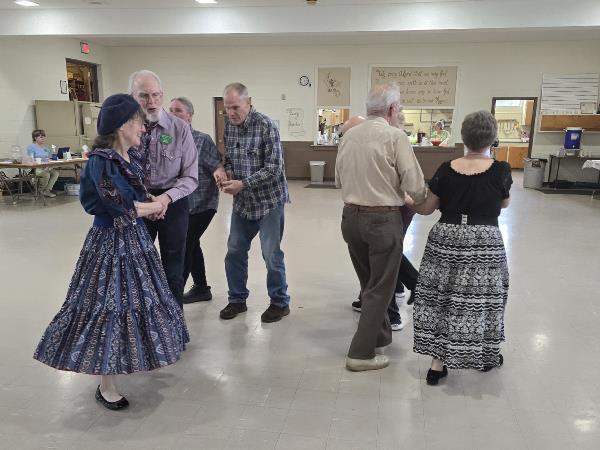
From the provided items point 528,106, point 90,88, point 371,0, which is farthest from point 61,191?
point 528,106

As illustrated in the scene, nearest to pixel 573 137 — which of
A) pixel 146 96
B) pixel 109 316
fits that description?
pixel 146 96

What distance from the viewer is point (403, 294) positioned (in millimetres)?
3566

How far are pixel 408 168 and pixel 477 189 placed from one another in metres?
0.33

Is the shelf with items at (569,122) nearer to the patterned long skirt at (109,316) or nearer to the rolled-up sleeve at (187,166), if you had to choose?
the rolled-up sleeve at (187,166)

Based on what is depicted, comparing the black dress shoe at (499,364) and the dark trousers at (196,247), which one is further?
the dark trousers at (196,247)

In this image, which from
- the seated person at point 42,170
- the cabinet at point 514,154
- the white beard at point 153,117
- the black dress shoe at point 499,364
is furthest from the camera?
the cabinet at point 514,154

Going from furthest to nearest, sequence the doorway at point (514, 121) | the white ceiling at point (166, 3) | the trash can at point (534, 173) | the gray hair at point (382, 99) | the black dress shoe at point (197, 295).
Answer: the doorway at point (514, 121) < the trash can at point (534, 173) < the white ceiling at point (166, 3) < the black dress shoe at point (197, 295) < the gray hair at point (382, 99)

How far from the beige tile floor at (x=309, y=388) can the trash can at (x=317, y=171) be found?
23.3 feet

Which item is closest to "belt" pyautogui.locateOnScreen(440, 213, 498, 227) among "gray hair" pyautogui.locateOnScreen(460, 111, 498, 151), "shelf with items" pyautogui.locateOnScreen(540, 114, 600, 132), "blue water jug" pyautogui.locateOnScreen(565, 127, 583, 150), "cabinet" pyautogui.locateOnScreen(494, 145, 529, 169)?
"gray hair" pyautogui.locateOnScreen(460, 111, 498, 151)

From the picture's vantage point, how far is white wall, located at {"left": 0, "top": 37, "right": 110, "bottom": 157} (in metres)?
8.87

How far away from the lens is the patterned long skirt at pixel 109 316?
201 centimetres

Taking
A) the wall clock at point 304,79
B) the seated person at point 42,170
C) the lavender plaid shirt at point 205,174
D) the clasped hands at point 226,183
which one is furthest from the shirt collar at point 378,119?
the wall clock at point 304,79

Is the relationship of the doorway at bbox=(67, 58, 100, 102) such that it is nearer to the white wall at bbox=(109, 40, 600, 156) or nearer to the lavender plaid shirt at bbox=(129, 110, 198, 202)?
the white wall at bbox=(109, 40, 600, 156)

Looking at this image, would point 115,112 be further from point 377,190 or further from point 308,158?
point 308,158
